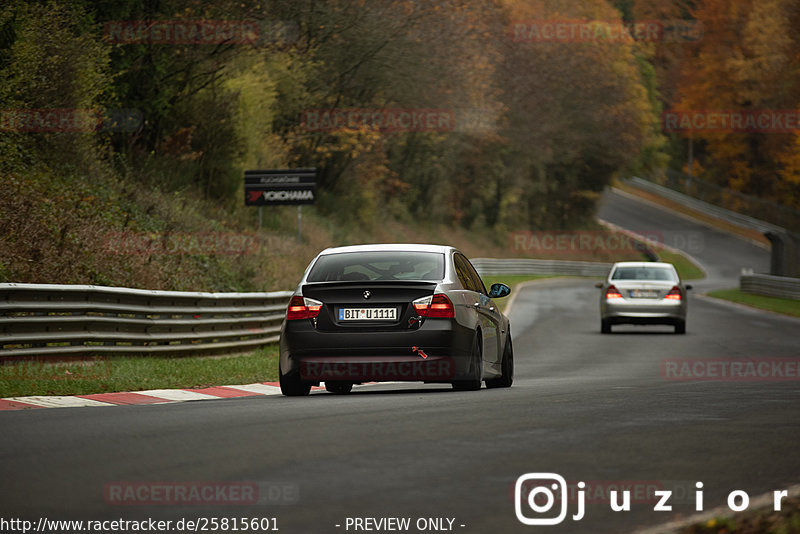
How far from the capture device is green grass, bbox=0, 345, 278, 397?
13.7m

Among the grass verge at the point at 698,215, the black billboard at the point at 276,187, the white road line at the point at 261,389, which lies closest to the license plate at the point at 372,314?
the white road line at the point at 261,389

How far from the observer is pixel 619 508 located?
20.6 ft

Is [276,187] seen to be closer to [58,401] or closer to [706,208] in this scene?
[58,401]

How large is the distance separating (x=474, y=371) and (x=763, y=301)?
34490mm

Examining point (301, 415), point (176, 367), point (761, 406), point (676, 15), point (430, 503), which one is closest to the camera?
point (430, 503)

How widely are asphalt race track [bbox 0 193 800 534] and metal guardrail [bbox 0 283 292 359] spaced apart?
12.1ft

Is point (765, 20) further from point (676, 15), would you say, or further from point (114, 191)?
point (114, 191)

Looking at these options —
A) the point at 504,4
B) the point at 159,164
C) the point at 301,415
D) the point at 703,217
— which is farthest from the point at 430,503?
the point at 703,217

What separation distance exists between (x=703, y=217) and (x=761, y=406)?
86677 millimetres

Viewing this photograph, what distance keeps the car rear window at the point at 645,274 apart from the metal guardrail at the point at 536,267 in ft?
87.4

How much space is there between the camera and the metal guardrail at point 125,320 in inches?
578

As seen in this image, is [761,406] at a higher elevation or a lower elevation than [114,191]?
lower

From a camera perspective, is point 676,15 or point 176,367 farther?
point 676,15

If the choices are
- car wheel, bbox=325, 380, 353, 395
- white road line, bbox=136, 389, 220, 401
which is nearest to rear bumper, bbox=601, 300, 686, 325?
car wheel, bbox=325, 380, 353, 395
